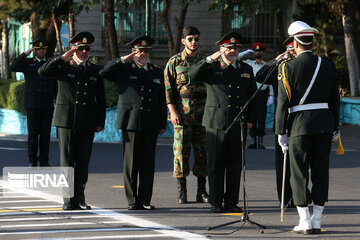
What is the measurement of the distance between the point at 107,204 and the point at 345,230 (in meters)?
3.10

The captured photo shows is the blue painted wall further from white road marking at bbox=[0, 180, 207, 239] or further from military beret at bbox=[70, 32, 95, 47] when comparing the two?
military beret at bbox=[70, 32, 95, 47]

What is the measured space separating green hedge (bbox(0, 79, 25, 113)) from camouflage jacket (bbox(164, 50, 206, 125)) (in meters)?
14.0

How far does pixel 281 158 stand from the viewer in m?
10.6

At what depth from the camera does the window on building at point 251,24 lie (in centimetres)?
3650

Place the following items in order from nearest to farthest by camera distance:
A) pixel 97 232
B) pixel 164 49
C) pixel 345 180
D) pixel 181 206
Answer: pixel 97 232, pixel 181 206, pixel 345 180, pixel 164 49

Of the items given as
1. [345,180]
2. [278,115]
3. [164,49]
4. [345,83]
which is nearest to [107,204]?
[278,115]

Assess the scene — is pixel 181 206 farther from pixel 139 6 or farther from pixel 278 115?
pixel 139 6

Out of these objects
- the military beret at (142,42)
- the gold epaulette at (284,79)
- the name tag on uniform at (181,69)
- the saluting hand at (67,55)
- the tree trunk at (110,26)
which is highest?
the tree trunk at (110,26)

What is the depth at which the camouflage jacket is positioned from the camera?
10.9 meters

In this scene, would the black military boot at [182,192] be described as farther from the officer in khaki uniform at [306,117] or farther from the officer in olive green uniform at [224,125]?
the officer in khaki uniform at [306,117]

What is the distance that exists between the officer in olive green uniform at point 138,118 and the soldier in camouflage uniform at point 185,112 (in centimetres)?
46

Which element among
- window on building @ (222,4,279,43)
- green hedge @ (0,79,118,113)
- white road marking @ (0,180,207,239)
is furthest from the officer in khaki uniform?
window on building @ (222,4,279,43)

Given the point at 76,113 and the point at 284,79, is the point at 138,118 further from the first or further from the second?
the point at 284,79

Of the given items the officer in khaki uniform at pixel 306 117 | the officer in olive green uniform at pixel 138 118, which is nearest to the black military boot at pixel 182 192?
the officer in olive green uniform at pixel 138 118
